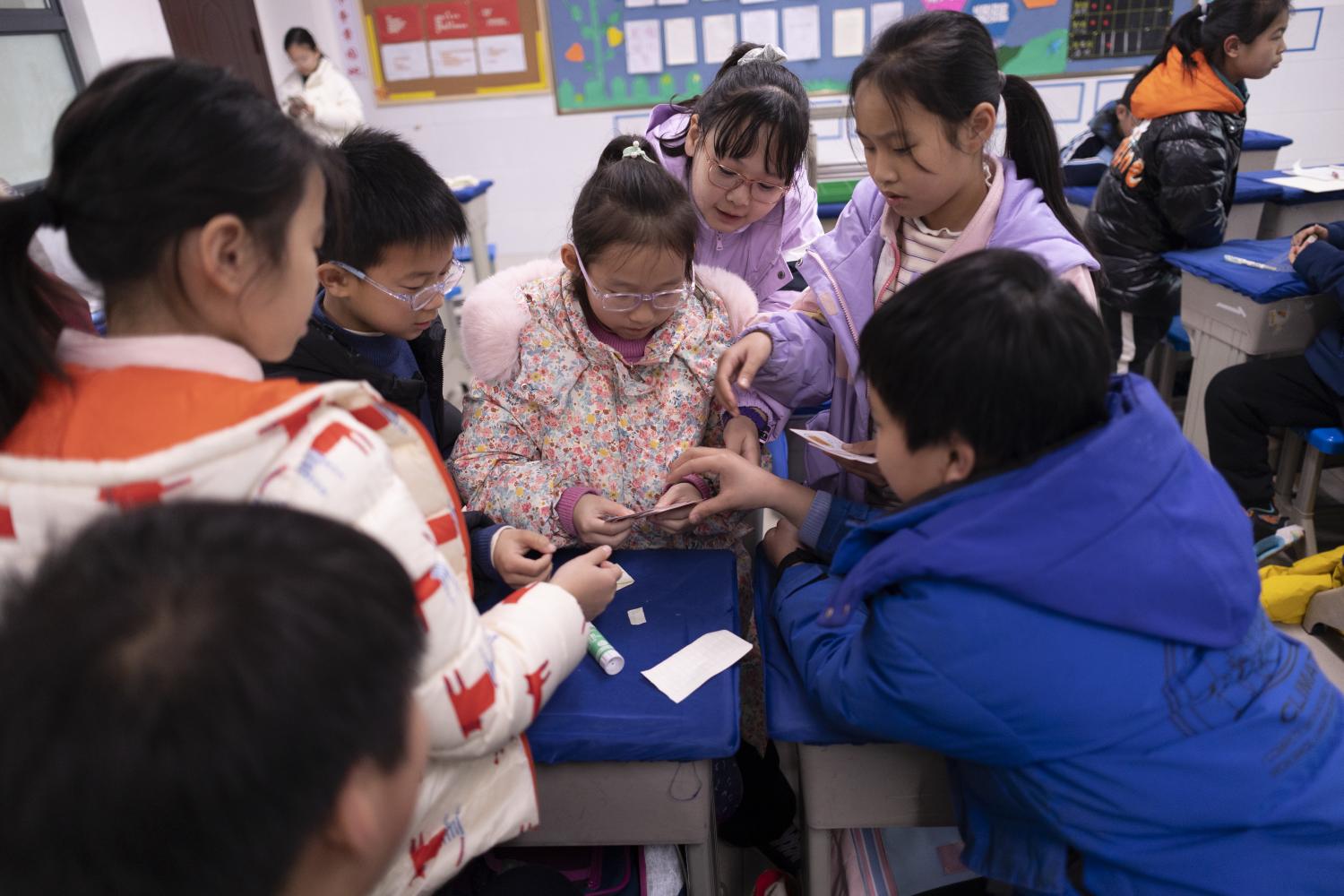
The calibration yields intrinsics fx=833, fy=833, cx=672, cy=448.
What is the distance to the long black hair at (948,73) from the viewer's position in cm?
134

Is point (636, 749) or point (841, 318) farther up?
point (841, 318)

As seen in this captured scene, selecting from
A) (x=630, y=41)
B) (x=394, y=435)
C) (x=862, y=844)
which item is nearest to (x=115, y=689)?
(x=394, y=435)

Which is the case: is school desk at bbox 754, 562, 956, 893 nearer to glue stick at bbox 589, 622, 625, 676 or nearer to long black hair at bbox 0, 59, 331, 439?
glue stick at bbox 589, 622, 625, 676

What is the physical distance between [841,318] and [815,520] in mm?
410

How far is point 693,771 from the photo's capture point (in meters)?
1.08

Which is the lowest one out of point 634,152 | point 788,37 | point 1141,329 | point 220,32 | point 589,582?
point 1141,329

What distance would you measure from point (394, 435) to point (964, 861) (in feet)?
2.79

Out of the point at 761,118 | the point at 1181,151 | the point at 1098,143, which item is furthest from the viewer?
the point at 1098,143

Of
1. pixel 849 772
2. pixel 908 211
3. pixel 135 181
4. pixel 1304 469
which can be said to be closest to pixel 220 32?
pixel 908 211

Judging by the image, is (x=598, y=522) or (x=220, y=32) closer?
(x=598, y=522)

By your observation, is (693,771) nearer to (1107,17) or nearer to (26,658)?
(26,658)

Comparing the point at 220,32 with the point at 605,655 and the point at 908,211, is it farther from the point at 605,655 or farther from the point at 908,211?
the point at 605,655

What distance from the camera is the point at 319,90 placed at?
225 inches

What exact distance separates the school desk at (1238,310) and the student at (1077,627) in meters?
2.00
